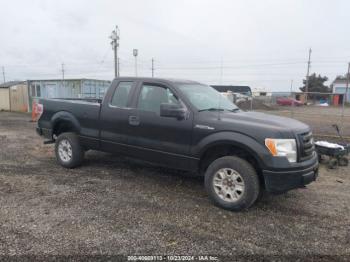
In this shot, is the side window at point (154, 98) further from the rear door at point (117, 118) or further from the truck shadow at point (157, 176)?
the truck shadow at point (157, 176)

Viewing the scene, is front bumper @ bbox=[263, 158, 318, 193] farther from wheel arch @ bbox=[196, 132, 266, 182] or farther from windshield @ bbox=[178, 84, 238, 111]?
windshield @ bbox=[178, 84, 238, 111]

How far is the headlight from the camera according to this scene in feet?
13.9

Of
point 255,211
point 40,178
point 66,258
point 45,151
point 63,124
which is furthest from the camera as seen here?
point 45,151

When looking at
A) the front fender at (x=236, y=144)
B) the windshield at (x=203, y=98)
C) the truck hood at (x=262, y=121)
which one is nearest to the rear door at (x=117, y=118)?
the windshield at (x=203, y=98)

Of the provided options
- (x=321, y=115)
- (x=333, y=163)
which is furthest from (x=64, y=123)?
(x=321, y=115)

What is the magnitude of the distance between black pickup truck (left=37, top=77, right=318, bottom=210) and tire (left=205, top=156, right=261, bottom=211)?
0.01m

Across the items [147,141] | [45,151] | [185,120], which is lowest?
[45,151]

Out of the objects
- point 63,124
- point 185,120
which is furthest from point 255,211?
point 63,124

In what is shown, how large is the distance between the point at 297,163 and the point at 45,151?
21.4 feet

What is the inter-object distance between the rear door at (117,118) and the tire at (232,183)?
172cm

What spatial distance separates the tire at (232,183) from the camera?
172 inches

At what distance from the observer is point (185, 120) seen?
4.92 m

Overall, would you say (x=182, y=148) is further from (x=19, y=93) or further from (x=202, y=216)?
(x=19, y=93)

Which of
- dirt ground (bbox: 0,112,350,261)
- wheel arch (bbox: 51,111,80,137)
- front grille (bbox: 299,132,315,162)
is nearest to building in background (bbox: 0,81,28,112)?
wheel arch (bbox: 51,111,80,137)
